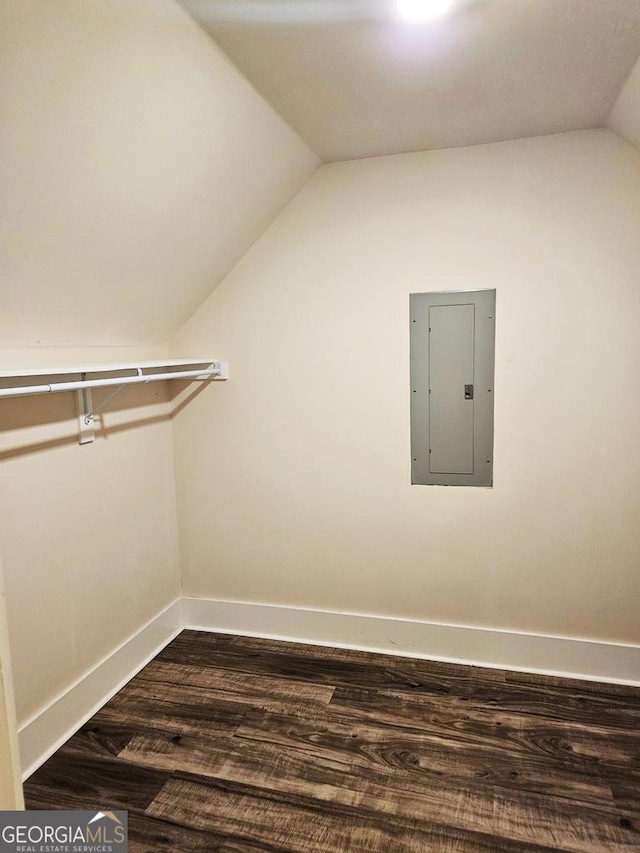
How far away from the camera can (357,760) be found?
1982 millimetres

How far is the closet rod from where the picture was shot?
66.8 inches

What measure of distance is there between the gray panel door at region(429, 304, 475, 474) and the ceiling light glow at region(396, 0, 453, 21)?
1128 mm

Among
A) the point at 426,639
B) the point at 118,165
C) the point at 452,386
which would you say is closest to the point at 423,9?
the point at 118,165

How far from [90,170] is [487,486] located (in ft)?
5.98

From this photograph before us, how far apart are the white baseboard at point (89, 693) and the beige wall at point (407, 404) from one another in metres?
0.30

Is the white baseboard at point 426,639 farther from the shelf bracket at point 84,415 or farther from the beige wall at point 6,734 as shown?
the beige wall at point 6,734

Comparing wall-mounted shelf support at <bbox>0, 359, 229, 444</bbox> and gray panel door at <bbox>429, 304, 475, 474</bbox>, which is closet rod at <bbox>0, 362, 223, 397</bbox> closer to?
wall-mounted shelf support at <bbox>0, 359, 229, 444</bbox>

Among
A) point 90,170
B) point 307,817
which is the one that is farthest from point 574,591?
point 90,170

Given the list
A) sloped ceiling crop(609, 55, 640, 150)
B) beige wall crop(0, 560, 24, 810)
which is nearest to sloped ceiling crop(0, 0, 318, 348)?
beige wall crop(0, 560, 24, 810)

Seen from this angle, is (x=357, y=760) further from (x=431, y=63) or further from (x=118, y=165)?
(x=431, y=63)

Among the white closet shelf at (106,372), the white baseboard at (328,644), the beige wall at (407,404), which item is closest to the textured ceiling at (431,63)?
the beige wall at (407,404)

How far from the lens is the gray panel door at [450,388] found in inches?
96.1

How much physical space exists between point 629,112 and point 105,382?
1.94 meters

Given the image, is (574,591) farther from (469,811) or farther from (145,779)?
(145,779)
